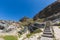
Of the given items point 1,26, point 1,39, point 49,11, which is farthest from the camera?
point 49,11

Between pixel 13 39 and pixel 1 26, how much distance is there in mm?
31294

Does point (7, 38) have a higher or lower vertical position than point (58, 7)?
lower

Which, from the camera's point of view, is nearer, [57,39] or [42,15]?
[57,39]

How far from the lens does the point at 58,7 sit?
92.6 metres

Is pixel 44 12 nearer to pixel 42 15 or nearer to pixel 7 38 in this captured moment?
pixel 42 15

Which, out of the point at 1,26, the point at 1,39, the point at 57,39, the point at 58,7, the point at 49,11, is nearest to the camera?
the point at 57,39

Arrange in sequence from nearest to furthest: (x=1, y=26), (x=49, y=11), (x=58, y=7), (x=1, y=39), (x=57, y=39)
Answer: (x=57, y=39) < (x=1, y=39) < (x=1, y=26) < (x=58, y=7) < (x=49, y=11)

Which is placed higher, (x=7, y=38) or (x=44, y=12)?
(x=44, y=12)

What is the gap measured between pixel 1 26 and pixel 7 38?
31.1 metres

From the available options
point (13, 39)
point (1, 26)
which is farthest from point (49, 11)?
point (13, 39)

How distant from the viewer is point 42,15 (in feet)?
348

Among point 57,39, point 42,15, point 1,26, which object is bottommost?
point 57,39

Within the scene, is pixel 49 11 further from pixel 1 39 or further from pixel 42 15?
pixel 1 39

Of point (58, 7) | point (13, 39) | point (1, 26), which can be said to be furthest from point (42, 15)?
point (13, 39)
